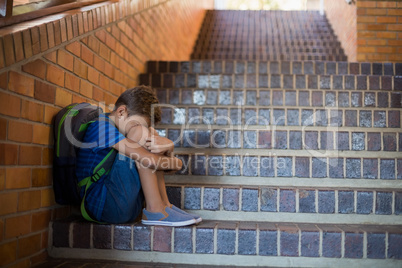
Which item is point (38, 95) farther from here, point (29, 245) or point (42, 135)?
point (29, 245)

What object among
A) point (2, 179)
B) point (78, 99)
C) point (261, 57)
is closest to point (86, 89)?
point (78, 99)

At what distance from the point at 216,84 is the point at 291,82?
0.63 metres

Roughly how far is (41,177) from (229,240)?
0.92 metres

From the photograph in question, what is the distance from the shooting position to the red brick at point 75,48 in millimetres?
1756

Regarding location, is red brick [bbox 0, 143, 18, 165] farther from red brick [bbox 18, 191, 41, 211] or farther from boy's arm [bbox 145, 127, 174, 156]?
boy's arm [bbox 145, 127, 174, 156]

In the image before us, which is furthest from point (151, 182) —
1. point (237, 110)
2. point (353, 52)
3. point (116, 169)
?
point (353, 52)

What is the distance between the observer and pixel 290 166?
213cm

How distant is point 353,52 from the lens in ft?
13.0

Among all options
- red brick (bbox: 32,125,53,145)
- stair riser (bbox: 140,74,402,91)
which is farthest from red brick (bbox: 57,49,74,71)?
stair riser (bbox: 140,74,402,91)

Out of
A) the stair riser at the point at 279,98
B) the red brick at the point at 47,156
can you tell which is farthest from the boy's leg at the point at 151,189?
the stair riser at the point at 279,98

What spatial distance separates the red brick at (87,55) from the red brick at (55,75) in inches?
10.1

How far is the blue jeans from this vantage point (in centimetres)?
160

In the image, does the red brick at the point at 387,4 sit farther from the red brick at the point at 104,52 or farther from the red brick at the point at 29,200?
the red brick at the point at 29,200

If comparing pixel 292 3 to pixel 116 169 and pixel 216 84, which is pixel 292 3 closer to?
pixel 216 84
